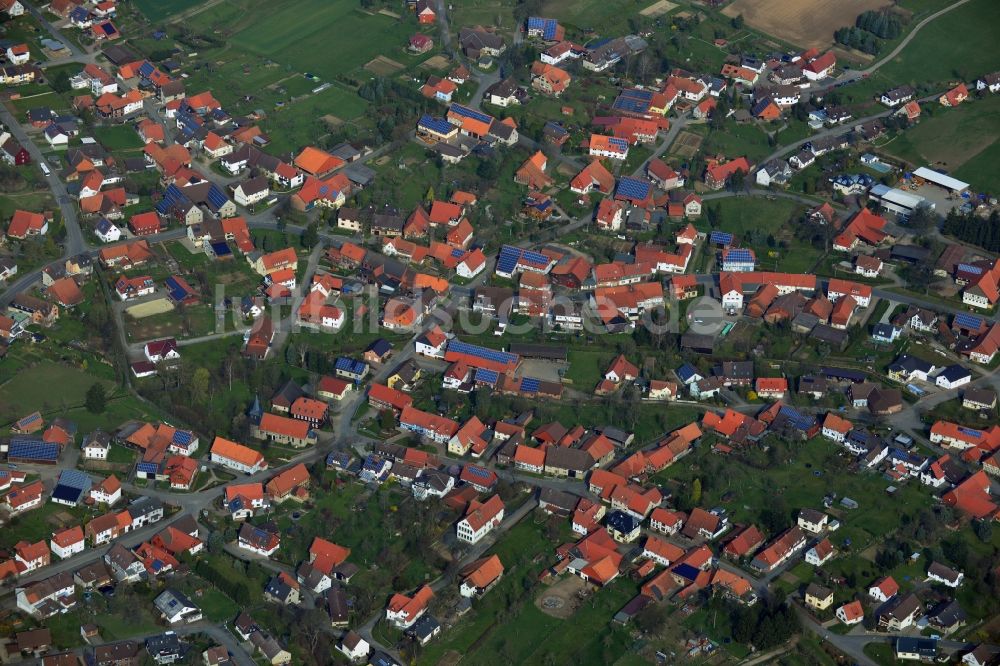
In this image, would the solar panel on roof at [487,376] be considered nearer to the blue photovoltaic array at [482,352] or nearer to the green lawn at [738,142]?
the blue photovoltaic array at [482,352]

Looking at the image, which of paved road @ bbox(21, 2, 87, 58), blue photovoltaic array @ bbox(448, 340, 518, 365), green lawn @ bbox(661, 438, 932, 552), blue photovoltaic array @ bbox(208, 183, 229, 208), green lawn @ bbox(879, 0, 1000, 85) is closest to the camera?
green lawn @ bbox(661, 438, 932, 552)

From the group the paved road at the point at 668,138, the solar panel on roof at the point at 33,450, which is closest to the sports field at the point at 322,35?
the paved road at the point at 668,138

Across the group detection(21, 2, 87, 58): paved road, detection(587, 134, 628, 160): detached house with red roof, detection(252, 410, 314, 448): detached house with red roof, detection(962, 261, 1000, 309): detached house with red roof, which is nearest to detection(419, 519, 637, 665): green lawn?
detection(252, 410, 314, 448): detached house with red roof

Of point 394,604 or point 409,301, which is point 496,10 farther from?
point 394,604

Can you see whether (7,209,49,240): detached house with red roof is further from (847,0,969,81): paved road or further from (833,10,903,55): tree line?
(833,10,903,55): tree line

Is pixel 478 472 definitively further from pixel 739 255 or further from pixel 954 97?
pixel 954 97

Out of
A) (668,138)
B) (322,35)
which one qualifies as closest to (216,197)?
(322,35)

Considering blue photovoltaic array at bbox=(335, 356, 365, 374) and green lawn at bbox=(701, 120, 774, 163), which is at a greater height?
green lawn at bbox=(701, 120, 774, 163)

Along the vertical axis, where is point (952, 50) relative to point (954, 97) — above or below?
below
